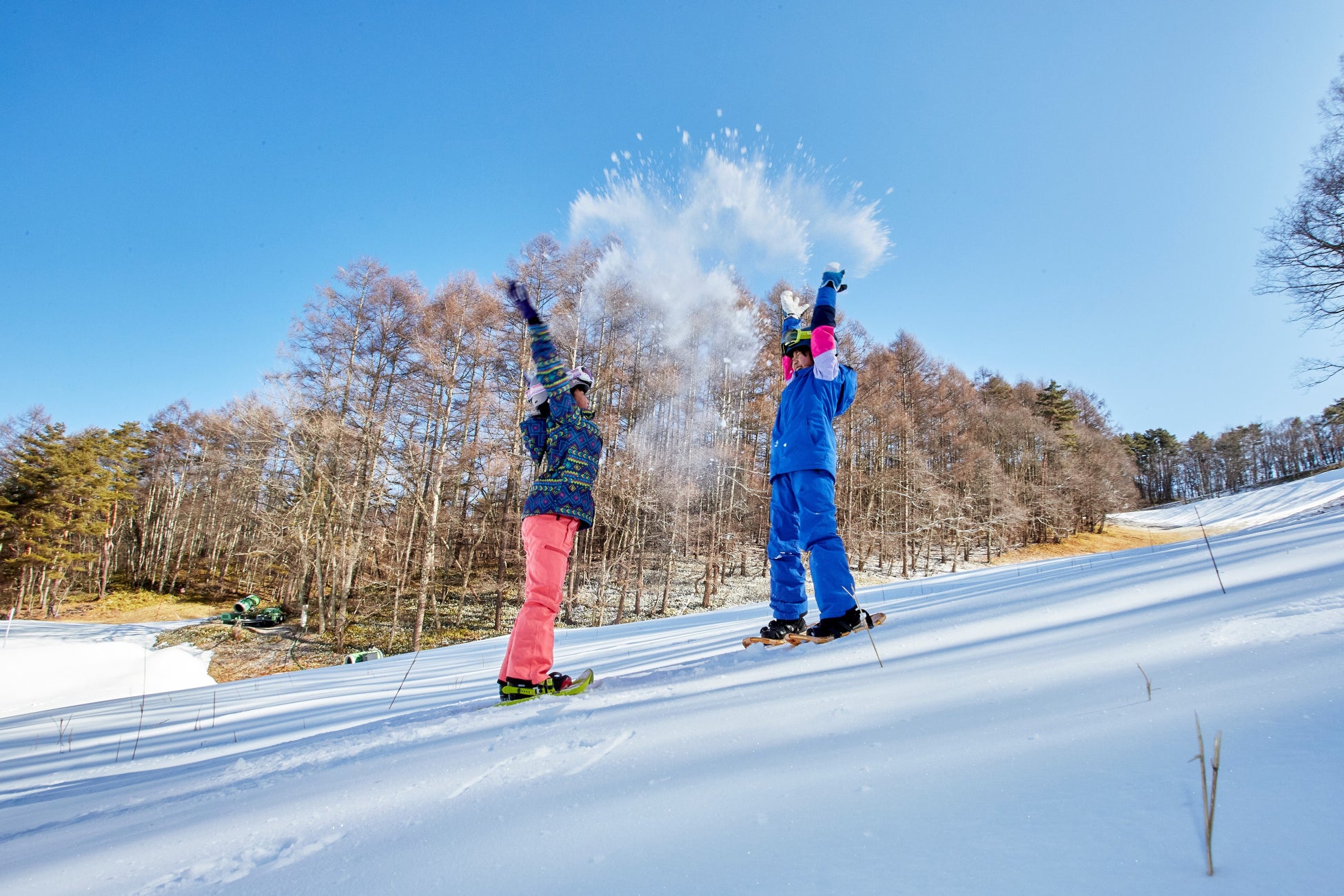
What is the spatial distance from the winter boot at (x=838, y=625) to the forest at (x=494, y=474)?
8.23 metres

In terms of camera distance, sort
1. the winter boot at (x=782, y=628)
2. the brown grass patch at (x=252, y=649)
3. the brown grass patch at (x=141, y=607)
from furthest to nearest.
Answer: the brown grass patch at (x=141, y=607) → the brown grass patch at (x=252, y=649) → the winter boot at (x=782, y=628)

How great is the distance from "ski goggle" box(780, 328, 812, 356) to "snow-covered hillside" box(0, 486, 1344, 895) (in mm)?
1958

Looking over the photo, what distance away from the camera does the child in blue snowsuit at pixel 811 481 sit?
121 inches

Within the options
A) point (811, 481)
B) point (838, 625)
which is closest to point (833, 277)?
point (811, 481)

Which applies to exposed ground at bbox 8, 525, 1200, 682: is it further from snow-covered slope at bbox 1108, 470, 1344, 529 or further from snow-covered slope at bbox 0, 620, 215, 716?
snow-covered slope at bbox 1108, 470, 1344, 529

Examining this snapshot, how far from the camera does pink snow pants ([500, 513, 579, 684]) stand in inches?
104

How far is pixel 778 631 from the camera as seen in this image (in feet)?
10.5

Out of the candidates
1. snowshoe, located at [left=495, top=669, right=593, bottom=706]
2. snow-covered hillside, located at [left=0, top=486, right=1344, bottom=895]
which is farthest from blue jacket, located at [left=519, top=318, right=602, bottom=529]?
snow-covered hillside, located at [left=0, top=486, right=1344, bottom=895]

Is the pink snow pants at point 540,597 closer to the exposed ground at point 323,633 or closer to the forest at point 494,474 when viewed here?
the forest at point 494,474

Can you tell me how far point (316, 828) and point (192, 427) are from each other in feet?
143

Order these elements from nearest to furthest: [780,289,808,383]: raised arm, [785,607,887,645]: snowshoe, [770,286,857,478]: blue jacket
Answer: [785,607,887,645]: snowshoe
[770,286,857,478]: blue jacket
[780,289,808,383]: raised arm

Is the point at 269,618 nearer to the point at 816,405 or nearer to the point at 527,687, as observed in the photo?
the point at 527,687

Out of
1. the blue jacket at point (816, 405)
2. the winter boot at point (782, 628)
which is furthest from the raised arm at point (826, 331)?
the winter boot at point (782, 628)

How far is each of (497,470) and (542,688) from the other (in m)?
13.7
